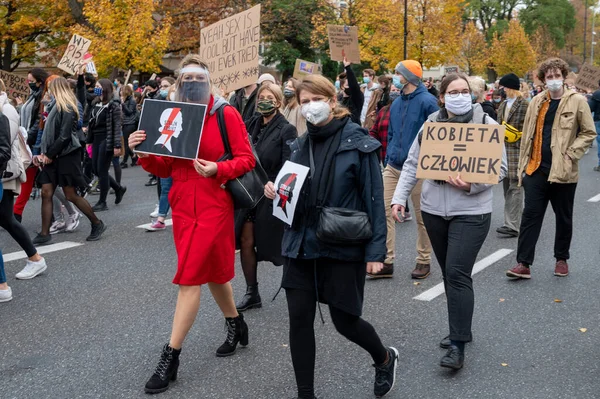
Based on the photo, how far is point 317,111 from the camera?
3.89 m

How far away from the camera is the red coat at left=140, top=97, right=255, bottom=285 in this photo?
430 centimetres

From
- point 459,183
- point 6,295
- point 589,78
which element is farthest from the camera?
point 589,78

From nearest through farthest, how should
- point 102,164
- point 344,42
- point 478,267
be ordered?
point 478,267, point 102,164, point 344,42

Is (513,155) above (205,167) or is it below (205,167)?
below

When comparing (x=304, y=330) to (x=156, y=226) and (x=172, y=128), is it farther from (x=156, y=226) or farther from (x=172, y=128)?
(x=156, y=226)

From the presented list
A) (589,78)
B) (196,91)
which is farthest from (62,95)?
(589,78)

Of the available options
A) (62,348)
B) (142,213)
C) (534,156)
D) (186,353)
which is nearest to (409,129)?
(534,156)

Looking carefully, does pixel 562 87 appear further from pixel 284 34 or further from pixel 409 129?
pixel 284 34

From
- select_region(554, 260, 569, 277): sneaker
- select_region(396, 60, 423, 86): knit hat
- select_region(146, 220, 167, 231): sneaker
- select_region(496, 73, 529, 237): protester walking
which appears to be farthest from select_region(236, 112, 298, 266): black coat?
select_region(496, 73, 529, 237): protester walking

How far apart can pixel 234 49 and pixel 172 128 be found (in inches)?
146

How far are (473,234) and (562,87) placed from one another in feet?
8.15

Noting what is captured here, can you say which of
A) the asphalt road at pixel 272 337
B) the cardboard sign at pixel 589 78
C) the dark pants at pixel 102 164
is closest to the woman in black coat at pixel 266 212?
the asphalt road at pixel 272 337

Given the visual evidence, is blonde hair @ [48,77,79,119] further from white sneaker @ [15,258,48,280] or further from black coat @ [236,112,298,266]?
black coat @ [236,112,298,266]

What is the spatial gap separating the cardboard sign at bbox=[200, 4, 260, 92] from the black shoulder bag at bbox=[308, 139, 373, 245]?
13.0 ft
